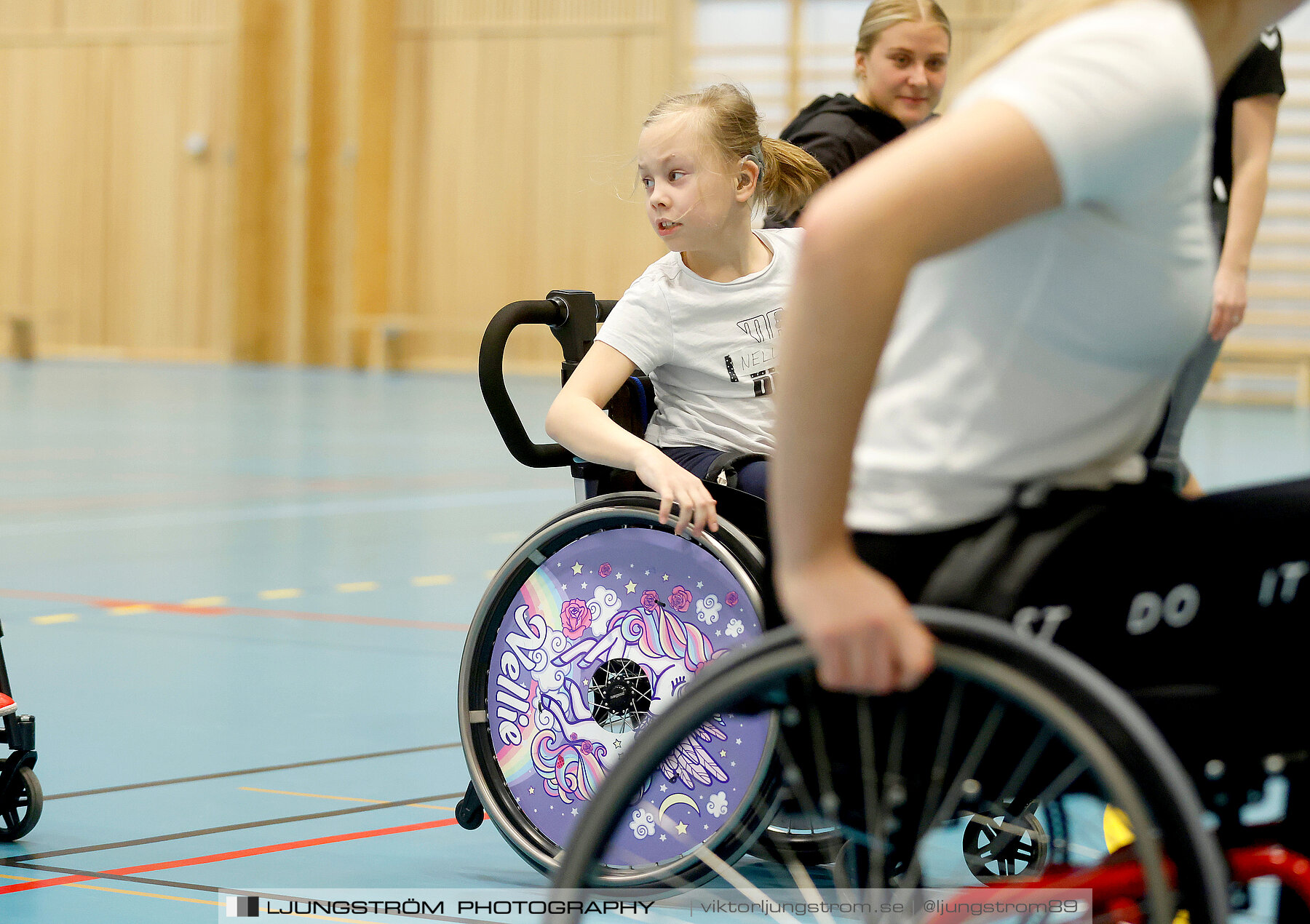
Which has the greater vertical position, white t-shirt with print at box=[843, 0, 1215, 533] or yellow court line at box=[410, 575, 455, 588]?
white t-shirt with print at box=[843, 0, 1215, 533]

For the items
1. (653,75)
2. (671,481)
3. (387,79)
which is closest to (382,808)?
(671,481)

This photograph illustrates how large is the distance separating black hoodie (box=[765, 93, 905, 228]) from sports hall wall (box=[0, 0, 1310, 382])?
10.4 m

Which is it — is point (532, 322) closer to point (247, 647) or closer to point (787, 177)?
point (787, 177)

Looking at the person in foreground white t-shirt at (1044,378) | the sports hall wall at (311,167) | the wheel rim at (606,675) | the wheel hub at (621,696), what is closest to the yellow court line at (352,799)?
the wheel rim at (606,675)

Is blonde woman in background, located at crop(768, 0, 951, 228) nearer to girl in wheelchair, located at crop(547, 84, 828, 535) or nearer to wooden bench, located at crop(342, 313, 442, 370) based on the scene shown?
girl in wheelchair, located at crop(547, 84, 828, 535)

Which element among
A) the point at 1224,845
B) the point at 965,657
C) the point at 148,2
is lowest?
the point at 1224,845

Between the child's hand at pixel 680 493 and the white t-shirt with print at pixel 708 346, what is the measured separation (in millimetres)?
205

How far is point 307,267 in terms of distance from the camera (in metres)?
15.3

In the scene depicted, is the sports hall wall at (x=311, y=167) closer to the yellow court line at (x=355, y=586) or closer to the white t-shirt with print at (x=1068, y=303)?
the yellow court line at (x=355, y=586)

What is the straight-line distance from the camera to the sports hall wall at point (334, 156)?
46.4ft

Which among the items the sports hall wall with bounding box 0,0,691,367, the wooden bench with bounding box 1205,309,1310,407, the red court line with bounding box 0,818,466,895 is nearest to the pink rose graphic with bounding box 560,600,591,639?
the red court line with bounding box 0,818,466,895

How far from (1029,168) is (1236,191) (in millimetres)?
1877

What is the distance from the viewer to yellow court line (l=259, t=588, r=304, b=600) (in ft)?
13.9

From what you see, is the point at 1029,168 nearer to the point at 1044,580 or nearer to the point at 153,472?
the point at 1044,580
